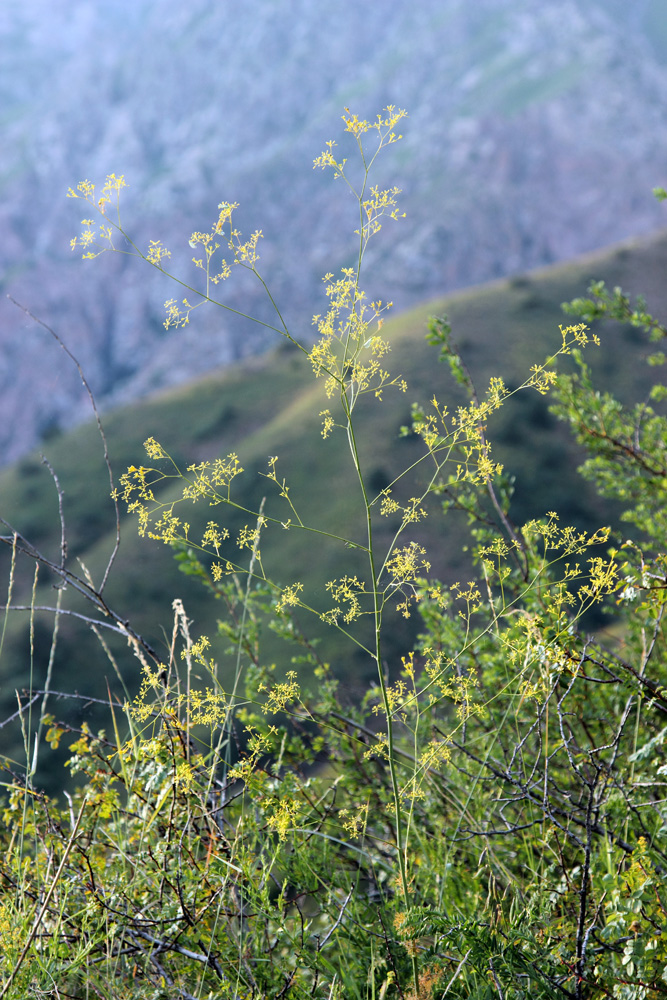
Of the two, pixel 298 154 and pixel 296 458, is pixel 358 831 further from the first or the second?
pixel 298 154

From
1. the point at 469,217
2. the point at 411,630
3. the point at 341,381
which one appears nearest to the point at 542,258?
the point at 469,217

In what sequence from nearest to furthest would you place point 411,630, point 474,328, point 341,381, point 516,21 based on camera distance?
point 341,381 < point 411,630 < point 474,328 < point 516,21

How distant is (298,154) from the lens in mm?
96875

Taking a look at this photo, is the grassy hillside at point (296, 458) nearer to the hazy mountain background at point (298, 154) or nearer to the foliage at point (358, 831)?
the foliage at point (358, 831)

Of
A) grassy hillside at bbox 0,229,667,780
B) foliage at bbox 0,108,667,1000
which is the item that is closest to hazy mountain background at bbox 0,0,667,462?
grassy hillside at bbox 0,229,667,780

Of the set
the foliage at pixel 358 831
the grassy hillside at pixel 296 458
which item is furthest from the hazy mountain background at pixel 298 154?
the foliage at pixel 358 831

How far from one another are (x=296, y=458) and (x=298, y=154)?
82.7 m

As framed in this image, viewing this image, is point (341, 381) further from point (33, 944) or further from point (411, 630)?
point (411, 630)

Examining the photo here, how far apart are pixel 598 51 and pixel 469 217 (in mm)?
30732

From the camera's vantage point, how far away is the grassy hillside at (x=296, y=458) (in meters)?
23.1

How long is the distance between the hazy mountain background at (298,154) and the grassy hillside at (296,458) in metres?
40.1

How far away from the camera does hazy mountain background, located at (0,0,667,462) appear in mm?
81688

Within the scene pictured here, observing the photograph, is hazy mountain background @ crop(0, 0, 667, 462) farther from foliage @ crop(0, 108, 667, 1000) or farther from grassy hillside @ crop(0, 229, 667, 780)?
foliage @ crop(0, 108, 667, 1000)

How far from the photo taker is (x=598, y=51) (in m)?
89.9
